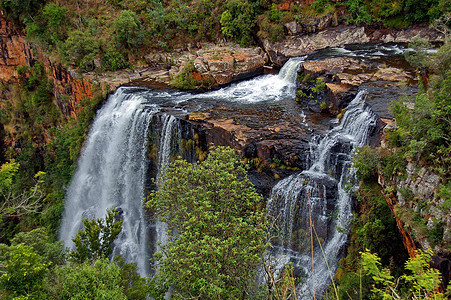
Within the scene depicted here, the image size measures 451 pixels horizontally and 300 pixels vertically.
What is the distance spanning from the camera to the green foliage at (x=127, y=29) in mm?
22938

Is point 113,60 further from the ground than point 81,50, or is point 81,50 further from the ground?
point 81,50

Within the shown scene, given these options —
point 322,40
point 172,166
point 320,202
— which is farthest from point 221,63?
point 172,166

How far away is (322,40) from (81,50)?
59.2 ft

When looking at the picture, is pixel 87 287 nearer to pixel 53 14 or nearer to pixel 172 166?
pixel 172 166

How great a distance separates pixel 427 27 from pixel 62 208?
86.0ft

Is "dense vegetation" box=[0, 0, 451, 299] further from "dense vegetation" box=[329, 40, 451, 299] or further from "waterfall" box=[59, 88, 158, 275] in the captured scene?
"waterfall" box=[59, 88, 158, 275]

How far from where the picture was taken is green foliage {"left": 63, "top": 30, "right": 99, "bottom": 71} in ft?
72.7

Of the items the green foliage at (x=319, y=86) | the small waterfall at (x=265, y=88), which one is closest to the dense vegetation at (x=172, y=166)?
the small waterfall at (x=265, y=88)

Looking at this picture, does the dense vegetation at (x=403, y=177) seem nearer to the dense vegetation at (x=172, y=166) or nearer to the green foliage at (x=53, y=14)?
the dense vegetation at (x=172, y=166)

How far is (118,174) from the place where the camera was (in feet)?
58.3

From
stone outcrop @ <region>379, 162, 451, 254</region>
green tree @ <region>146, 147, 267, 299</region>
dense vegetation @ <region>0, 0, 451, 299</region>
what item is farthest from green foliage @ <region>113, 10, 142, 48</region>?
stone outcrop @ <region>379, 162, 451, 254</region>

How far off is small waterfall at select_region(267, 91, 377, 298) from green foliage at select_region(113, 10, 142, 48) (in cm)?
1793

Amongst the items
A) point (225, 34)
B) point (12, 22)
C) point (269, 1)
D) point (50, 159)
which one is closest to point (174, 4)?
point (225, 34)

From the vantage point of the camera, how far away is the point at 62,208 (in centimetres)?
1936
